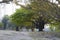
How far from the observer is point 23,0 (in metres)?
8.91

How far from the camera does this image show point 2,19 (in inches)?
927

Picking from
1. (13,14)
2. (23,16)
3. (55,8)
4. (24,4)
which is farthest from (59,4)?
(13,14)

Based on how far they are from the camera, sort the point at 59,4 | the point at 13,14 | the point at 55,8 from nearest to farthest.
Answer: the point at 55,8 → the point at 59,4 → the point at 13,14

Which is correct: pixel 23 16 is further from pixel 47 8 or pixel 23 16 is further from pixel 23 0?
pixel 47 8

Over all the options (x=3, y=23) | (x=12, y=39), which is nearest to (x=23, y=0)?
(x=12, y=39)

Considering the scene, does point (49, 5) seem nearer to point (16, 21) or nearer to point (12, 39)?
point (12, 39)

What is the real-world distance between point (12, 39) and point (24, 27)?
1727 centimetres

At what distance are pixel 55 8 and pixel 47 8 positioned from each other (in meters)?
0.29

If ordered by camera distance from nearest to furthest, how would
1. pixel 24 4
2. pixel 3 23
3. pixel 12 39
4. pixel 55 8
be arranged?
pixel 12 39, pixel 55 8, pixel 24 4, pixel 3 23

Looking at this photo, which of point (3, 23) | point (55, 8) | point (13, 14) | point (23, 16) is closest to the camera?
point (55, 8)

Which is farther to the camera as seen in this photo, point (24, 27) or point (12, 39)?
point (24, 27)

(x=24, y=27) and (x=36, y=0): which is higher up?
(x=36, y=0)

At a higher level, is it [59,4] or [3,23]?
[59,4]

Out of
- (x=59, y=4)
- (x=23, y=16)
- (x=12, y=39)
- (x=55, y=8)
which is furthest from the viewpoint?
(x=23, y=16)
